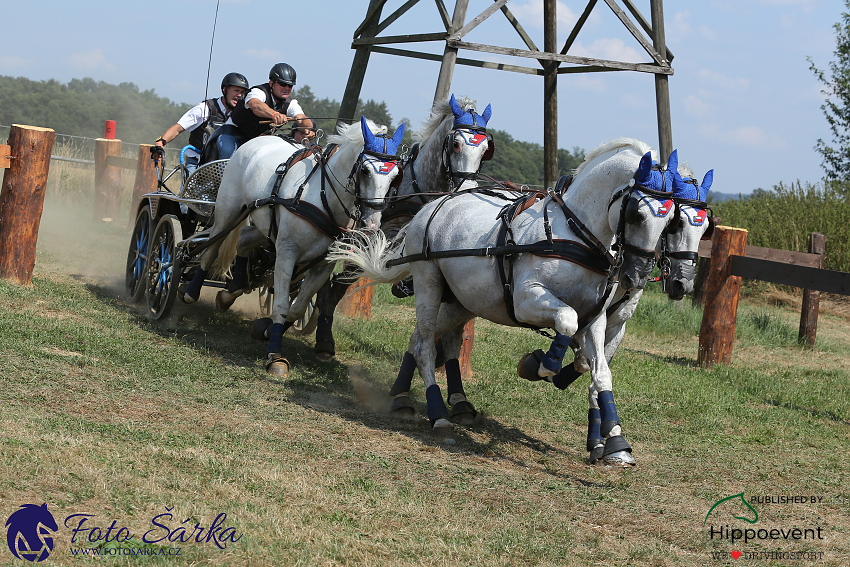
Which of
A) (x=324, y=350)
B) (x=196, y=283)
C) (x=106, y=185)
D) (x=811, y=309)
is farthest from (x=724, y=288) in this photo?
(x=106, y=185)

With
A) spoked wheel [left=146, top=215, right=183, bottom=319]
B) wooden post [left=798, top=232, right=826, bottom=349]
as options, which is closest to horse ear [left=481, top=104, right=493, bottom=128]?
spoked wheel [left=146, top=215, right=183, bottom=319]

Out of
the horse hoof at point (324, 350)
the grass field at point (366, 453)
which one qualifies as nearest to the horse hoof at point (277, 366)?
the grass field at point (366, 453)

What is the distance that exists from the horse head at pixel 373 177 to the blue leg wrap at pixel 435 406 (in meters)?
1.39

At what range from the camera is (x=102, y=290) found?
372 inches

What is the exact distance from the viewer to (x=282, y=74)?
8.07 meters

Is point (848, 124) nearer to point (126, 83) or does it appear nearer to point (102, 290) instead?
point (102, 290)

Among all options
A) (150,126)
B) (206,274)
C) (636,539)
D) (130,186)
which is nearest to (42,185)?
(206,274)

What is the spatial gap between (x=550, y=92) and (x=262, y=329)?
589cm

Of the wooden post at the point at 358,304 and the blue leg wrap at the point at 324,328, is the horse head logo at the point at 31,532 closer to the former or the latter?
the blue leg wrap at the point at 324,328

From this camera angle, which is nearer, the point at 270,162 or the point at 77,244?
the point at 270,162

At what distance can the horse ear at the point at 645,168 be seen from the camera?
4520 mm

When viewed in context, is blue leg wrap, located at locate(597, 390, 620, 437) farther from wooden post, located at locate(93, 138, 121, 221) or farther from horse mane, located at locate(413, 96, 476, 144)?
wooden post, located at locate(93, 138, 121, 221)

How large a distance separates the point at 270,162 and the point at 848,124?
49.9ft

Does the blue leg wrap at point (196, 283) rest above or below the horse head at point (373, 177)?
below
